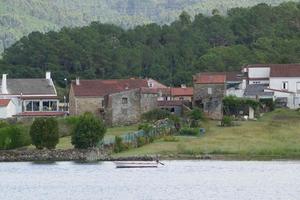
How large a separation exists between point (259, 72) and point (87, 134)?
37.3 m

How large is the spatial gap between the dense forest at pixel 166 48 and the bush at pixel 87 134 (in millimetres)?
52536

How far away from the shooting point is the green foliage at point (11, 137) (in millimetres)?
88250

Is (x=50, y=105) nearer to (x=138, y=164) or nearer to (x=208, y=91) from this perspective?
(x=208, y=91)

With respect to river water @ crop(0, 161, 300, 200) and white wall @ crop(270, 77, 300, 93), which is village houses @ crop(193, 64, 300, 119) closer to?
white wall @ crop(270, 77, 300, 93)

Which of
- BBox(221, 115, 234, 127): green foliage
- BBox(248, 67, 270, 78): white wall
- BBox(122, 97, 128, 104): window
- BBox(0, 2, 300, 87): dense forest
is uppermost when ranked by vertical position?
BBox(0, 2, 300, 87): dense forest

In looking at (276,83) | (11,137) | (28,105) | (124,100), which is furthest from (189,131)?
(28,105)

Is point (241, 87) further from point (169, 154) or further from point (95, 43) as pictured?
point (95, 43)

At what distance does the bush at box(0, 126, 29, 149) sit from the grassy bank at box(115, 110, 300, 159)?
27.1 feet

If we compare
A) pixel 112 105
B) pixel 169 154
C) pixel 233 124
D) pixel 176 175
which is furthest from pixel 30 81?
pixel 176 175

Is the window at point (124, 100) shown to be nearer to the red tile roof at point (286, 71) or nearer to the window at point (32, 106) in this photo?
the window at point (32, 106)

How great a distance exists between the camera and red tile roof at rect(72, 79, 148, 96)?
11006 centimetres

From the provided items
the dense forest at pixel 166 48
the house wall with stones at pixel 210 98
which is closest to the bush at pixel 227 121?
the house wall with stones at pixel 210 98

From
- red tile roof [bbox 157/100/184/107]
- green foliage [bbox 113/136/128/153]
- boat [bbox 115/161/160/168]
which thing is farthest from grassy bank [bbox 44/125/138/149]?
boat [bbox 115/161/160/168]

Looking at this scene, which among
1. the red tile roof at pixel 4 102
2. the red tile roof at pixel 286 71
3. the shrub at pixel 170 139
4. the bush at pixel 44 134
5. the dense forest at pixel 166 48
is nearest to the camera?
the bush at pixel 44 134
